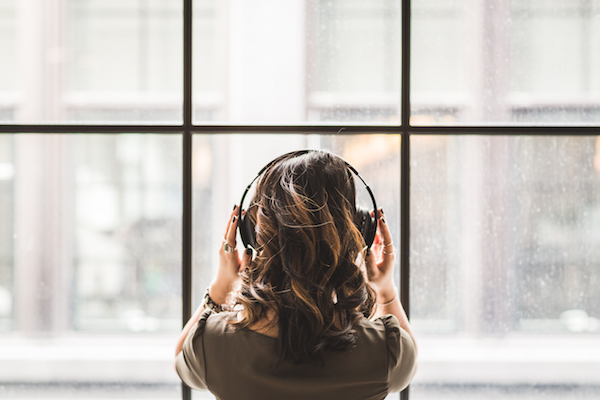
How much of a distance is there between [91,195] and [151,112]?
32 cm

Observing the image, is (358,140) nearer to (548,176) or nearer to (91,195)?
(548,176)

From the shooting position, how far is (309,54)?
128 centimetres

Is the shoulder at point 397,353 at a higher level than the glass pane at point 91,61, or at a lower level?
lower

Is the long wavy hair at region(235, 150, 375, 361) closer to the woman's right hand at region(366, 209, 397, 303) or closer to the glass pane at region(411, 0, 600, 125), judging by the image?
the woman's right hand at region(366, 209, 397, 303)

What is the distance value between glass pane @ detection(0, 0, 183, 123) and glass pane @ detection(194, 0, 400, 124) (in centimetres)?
10

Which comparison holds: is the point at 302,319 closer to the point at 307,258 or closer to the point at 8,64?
the point at 307,258

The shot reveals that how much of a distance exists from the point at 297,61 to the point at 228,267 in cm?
68

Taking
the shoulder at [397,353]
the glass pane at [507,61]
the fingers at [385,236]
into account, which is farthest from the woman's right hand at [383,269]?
the glass pane at [507,61]

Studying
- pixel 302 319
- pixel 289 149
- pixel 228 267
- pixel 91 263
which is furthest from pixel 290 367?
pixel 91 263

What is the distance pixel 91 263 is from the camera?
1.28 metres

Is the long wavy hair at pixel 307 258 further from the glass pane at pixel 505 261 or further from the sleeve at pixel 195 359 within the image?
the glass pane at pixel 505 261

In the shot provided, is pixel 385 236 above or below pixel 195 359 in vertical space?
above

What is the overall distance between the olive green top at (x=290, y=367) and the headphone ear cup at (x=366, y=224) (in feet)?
0.65

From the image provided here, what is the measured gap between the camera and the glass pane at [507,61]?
127 centimetres
